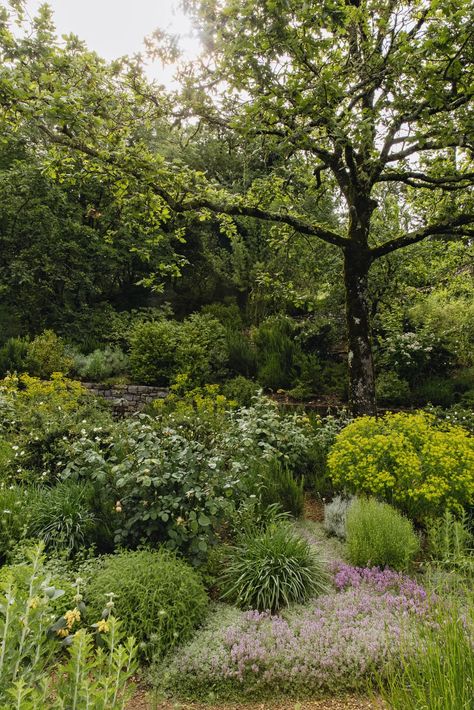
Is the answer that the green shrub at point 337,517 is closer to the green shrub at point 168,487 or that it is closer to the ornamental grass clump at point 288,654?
the green shrub at point 168,487

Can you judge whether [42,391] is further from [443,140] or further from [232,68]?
[443,140]

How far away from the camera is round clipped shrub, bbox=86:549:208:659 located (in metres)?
2.77

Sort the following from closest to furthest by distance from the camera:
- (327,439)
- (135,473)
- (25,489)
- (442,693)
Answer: (442,693)
(135,473)
(25,489)
(327,439)

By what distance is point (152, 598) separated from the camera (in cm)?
284

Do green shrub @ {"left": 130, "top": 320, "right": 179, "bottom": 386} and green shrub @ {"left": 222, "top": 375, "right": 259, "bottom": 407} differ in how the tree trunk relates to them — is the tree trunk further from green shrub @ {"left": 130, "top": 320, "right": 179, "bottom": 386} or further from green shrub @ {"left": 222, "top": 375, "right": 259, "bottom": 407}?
green shrub @ {"left": 130, "top": 320, "right": 179, "bottom": 386}

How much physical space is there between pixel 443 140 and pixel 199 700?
518 centimetres

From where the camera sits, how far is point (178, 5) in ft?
16.3

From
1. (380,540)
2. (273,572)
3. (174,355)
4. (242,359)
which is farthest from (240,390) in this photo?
(273,572)

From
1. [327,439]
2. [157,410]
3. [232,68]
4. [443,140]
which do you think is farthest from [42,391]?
[443,140]

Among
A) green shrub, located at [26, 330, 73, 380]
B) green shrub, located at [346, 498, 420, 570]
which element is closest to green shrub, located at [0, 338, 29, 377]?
green shrub, located at [26, 330, 73, 380]

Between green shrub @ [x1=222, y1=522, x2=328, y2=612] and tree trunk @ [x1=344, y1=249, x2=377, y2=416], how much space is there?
2986 mm

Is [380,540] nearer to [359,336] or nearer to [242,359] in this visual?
[359,336]

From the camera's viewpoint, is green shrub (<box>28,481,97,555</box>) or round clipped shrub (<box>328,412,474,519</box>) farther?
round clipped shrub (<box>328,412,474,519</box>)

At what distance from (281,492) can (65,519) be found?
2.06 m
